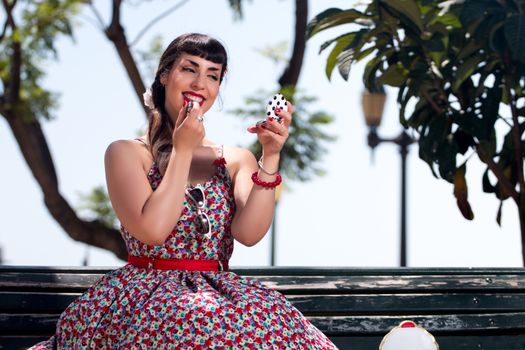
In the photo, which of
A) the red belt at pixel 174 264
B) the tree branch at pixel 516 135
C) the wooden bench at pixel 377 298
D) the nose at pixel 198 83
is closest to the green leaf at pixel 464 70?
the tree branch at pixel 516 135

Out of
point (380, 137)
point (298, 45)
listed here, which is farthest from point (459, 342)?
point (380, 137)

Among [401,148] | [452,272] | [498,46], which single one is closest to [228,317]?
[452,272]

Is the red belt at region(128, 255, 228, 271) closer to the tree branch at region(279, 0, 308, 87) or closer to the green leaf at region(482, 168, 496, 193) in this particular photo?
the green leaf at region(482, 168, 496, 193)

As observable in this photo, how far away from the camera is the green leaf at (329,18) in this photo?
6059 mm

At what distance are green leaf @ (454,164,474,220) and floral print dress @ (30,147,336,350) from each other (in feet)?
9.89

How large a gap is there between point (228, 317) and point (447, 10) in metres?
3.45

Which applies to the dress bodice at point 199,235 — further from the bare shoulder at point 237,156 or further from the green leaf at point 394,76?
the green leaf at point 394,76

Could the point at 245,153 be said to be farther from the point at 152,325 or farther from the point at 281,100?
the point at 152,325

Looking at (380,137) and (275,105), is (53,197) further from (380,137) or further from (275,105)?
(275,105)

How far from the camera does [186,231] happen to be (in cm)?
344

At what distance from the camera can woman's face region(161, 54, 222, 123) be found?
3.57 meters

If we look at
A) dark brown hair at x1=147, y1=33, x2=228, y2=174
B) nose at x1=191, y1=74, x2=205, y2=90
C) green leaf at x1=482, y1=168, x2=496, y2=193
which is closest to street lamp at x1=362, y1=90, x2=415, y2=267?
green leaf at x1=482, y1=168, x2=496, y2=193

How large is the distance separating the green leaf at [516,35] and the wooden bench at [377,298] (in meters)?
1.52

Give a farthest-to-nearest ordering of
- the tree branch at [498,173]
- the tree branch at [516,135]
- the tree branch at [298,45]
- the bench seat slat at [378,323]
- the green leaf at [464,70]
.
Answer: the tree branch at [298,45] → the tree branch at [498,173] → the tree branch at [516,135] → the green leaf at [464,70] → the bench seat slat at [378,323]
